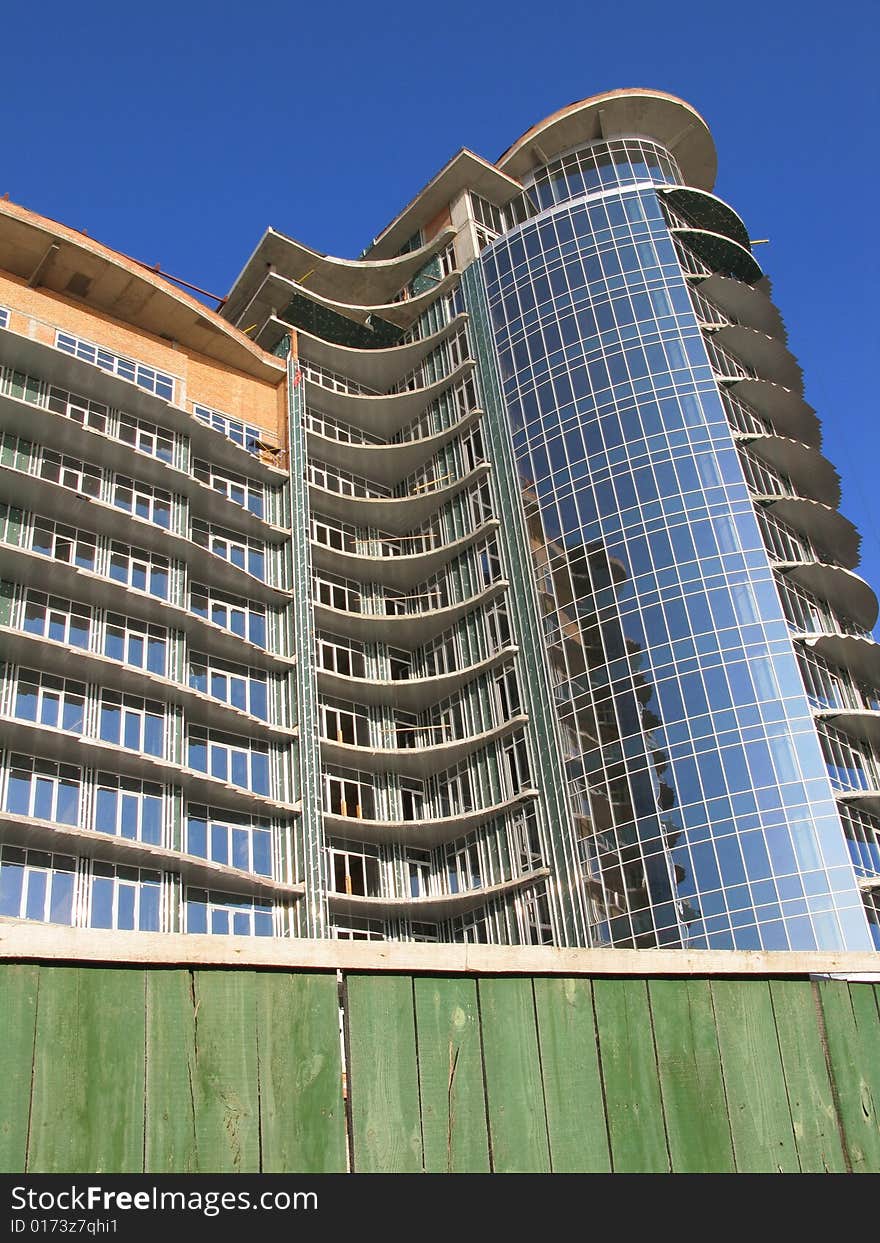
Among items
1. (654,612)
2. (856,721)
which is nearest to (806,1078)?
(654,612)

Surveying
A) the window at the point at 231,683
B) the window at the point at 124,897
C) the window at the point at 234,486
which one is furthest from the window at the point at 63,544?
the window at the point at 124,897

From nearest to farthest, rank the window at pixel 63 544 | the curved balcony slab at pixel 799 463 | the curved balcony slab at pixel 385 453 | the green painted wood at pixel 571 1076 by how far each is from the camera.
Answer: the green painted wood at pixel 571 1076 < the window at pixel 63 544 < the curved balcony slab at pixel 799 463 < the curved balcony slab at pixel 385 453

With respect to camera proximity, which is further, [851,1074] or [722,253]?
[722,253]

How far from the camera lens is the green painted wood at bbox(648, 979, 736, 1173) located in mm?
4910

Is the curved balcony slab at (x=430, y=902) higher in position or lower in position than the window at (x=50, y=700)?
lower

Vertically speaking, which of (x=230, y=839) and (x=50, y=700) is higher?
(x=50, y=700)

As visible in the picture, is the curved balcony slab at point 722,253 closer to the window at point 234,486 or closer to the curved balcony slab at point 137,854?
the window at point 234,486

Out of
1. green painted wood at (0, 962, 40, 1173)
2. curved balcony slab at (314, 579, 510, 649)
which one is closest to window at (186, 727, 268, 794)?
curved balcony slab at (314, 579, 510, 649)

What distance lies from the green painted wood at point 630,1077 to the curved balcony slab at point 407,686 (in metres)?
43.9

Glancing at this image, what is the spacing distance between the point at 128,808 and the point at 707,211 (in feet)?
132

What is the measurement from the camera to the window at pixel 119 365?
47.4 metres

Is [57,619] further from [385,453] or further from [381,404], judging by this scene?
[381,404]

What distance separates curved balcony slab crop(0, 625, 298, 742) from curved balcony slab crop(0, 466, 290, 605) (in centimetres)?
534

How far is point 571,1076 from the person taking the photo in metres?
4.96
